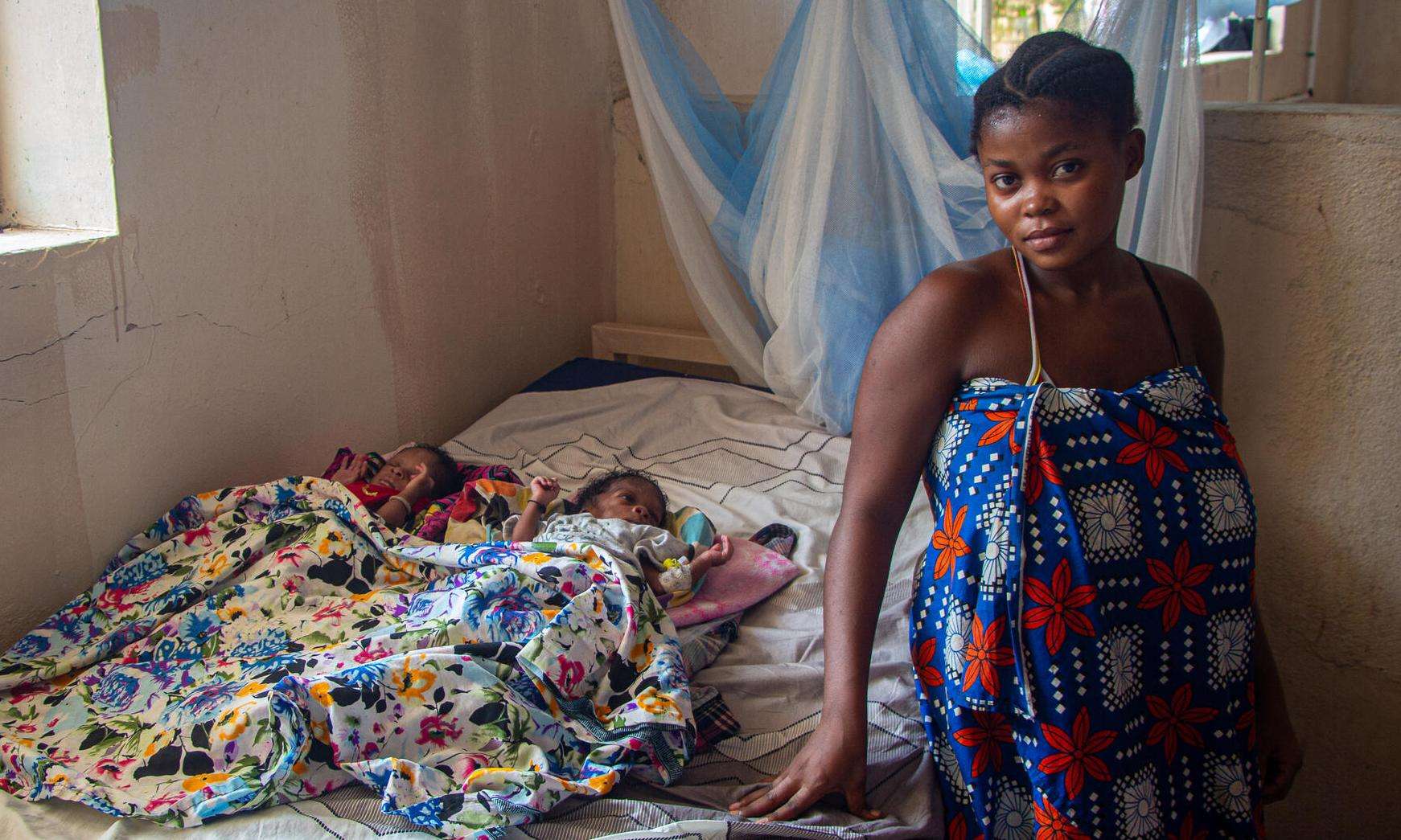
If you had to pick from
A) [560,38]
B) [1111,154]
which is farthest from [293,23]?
[1111,154]

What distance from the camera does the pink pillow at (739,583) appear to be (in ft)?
5.60

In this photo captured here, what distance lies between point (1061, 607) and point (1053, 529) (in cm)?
8

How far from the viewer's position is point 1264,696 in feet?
4.66

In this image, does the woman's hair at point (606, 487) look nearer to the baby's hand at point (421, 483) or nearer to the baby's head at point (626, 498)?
the baby's head at point (626, 498)

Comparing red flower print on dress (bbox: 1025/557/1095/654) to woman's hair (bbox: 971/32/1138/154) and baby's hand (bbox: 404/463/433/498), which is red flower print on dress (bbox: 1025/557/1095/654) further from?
baby's hand (bbox: 404/463/433/498)

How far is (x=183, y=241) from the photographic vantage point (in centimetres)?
182

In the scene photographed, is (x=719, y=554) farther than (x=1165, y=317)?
Yes

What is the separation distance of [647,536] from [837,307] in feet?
2.04

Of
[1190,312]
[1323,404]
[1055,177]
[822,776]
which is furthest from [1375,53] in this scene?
[822,776]

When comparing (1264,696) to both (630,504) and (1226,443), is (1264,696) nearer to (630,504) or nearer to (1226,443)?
(1226,443)

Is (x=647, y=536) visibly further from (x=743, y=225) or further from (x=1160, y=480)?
(x=1160, y=480)

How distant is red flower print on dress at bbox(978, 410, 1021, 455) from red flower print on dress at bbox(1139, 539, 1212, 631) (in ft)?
0.65

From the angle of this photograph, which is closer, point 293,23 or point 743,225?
point 293,23

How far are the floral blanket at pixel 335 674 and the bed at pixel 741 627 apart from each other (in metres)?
0.03
